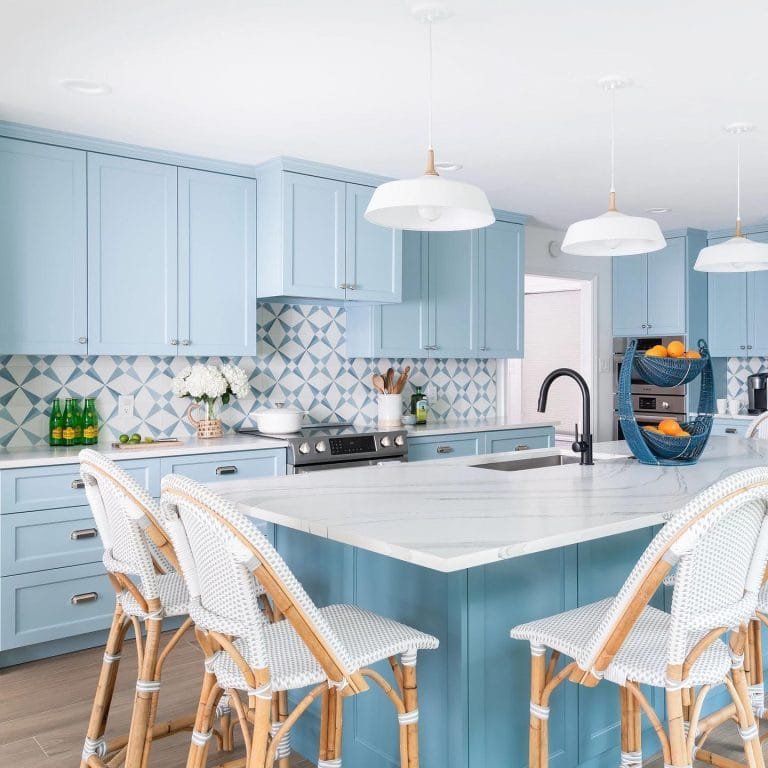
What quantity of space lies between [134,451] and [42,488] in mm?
419

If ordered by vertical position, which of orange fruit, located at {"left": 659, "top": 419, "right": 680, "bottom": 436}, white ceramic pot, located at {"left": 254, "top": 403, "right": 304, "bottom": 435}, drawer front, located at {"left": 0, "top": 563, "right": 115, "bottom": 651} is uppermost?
orange fruit, located at {"left": 659, "top": 419, "right": 680, "bottom": 436}

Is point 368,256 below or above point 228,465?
above

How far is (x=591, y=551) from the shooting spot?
2.30 meters

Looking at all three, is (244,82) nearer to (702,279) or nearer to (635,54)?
(635,54)

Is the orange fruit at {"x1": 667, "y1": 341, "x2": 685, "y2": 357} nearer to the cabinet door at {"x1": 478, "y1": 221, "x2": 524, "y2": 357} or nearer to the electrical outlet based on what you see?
the cabinet door at {"x1": 478, "y1": 221, "x2": 524, "y2": 357}

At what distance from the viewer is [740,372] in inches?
252

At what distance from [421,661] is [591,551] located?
61cm

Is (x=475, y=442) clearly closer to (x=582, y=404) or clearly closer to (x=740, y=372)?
(x=582, y=404)

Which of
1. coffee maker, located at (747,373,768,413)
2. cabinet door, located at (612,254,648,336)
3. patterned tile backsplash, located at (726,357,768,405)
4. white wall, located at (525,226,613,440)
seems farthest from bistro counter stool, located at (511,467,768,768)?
patterned tile backsplash, located at (726,357,768,405)

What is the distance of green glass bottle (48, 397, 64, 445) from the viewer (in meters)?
3.89

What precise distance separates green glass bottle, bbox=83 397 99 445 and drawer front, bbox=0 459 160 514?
48 cm

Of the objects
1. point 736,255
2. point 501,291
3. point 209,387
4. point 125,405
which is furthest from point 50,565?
point 501,291

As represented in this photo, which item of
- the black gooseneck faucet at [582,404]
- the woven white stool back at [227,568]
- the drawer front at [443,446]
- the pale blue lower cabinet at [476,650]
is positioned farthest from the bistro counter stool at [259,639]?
the drawer front at [443,446]

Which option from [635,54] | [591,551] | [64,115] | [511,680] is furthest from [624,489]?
[64,115]
